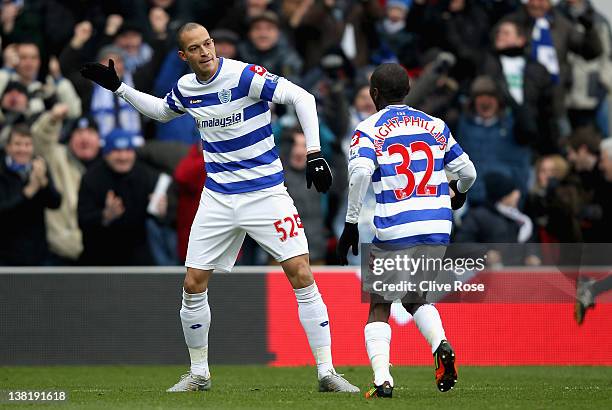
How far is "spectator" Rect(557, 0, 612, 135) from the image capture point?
50.2 ft

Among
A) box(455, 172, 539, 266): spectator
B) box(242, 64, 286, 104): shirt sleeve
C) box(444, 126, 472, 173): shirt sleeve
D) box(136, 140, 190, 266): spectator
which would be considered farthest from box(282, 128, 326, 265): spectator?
box(444, 126, 472, 173): shirt sleeve

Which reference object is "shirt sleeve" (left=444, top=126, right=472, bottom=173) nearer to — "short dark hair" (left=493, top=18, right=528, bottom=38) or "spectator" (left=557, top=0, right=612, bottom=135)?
"short dark hair" (left=493, top=18, right=528, bottom=38)

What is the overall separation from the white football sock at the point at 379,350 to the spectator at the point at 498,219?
179 inches

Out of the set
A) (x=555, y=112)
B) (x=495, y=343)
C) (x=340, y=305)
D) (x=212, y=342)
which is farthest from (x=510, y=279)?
(x=555, y=112)

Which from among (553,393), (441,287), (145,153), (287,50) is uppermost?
(287,50)

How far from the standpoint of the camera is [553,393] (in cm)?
890

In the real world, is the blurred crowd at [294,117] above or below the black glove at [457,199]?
above

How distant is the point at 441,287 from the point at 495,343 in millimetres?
2352

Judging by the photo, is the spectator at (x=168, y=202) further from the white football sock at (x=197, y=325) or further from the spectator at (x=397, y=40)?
the white football sock at (x=197, y=325)

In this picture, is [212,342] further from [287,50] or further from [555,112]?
[555,112]

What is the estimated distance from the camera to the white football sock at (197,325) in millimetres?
8969

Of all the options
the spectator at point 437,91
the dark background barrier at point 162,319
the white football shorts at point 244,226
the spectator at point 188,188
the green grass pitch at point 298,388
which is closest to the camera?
the green grass pitch at point 298,388

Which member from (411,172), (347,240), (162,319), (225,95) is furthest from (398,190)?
(162,319)

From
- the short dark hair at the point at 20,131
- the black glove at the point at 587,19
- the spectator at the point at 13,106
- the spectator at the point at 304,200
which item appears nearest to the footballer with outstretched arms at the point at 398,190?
the spectator at the point at 304,200
